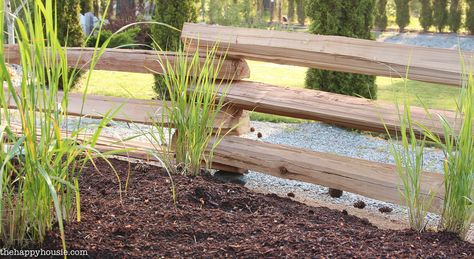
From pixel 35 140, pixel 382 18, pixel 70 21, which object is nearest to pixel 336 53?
pixel 35 140

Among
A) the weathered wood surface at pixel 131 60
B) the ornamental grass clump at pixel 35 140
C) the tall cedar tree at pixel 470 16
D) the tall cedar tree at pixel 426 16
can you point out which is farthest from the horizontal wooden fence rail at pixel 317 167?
the tall cedar tree at pixel 426 16

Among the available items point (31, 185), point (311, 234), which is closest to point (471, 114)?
point (311, 234)

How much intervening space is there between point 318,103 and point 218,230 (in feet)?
5.59

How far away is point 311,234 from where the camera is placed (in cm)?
273

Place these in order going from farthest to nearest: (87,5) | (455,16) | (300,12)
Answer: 1. (300,12)
2. (455,16)
3. (87,5)

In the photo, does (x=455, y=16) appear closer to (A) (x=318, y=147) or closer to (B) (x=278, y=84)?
(B) (x=278, y=84)

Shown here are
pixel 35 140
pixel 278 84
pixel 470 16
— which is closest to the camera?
pixel 35 140

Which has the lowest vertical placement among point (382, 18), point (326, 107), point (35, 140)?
point (326, 107)

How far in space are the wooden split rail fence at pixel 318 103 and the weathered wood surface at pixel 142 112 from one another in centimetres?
1

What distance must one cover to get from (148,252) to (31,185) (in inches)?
20.6

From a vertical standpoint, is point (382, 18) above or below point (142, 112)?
above

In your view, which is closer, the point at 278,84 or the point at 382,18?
the point at 278,84

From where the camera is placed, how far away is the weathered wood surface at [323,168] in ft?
12.4

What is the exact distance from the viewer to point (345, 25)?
23.7ft
